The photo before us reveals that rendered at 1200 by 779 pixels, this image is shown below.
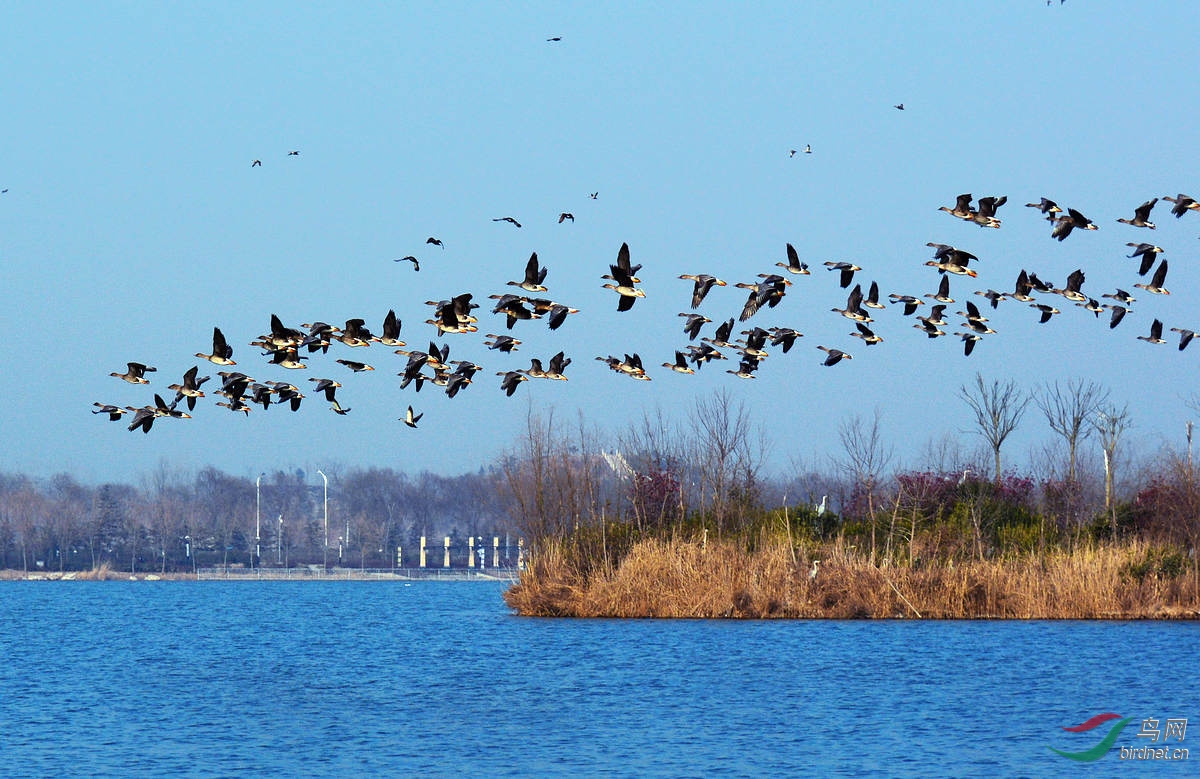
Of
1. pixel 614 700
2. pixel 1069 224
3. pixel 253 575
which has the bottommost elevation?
pixel 253 575

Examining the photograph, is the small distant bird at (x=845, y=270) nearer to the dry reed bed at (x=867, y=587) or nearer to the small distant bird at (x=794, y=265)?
the small distant bird at (x=794, y=265)

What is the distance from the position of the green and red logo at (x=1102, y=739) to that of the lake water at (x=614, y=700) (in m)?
0.24

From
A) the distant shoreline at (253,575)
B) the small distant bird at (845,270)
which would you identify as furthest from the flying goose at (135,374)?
the distant shoreline at (253,575)

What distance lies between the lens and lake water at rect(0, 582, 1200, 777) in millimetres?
26812

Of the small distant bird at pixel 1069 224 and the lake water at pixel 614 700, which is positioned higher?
the small distant bird at pixel 1069 224

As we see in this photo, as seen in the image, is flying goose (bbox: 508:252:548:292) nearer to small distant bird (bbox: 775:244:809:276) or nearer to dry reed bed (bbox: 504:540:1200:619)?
small distant bird (bbox: 775:244:809:276)

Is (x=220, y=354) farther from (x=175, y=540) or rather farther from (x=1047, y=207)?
(x=175, y=540)

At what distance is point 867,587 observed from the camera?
44.8 metres

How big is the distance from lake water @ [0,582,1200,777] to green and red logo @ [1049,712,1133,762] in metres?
0.24

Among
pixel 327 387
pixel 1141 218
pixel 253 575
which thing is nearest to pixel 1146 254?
pixel 1141 218

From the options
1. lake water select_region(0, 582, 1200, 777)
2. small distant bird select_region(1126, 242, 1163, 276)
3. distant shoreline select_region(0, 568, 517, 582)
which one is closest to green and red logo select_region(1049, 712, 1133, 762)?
lake water select_region(0, 582, 1200, 777)

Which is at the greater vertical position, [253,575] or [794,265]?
[794,265]

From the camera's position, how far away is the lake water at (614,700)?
2681 cm

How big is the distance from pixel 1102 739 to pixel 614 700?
37.0ft
